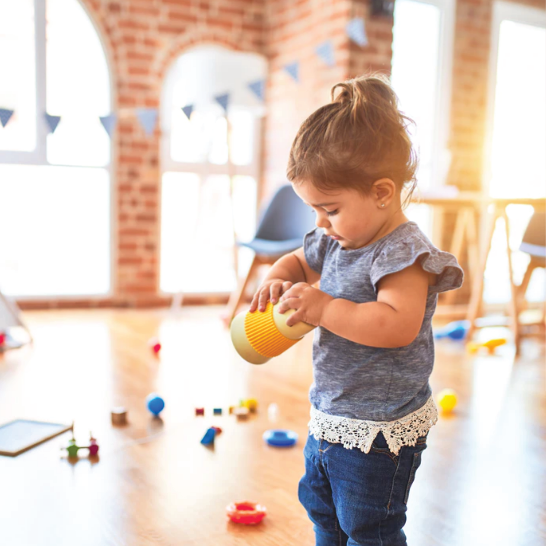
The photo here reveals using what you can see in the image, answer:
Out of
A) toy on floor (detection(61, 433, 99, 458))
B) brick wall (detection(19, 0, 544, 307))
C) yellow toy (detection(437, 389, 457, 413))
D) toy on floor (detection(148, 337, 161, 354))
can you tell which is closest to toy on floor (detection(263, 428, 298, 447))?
toy on floor (detection(61, 433, 99, 458))

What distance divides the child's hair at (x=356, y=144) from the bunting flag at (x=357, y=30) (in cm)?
276

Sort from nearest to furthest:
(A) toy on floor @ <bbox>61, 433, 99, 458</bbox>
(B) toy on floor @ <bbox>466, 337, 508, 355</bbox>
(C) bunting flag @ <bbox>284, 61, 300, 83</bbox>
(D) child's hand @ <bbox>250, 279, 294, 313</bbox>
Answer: (D) child's hand @ <bbox>250, 279, 294, 313</bbox> → (A) toy on floor @ <bbox>61, 433, 99, 458</bbox> → (B) toy on floor @ <bbox>466, 337, 508, 355</bbox> → (C) bunting flag @ <bbox>284, 61, 300, 83</bbox>

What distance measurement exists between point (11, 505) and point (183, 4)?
3502 mm

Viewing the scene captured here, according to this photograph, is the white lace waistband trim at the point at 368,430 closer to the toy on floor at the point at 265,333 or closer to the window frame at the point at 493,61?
the toy on floor at the point at 265,333

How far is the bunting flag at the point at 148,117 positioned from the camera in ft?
12.3

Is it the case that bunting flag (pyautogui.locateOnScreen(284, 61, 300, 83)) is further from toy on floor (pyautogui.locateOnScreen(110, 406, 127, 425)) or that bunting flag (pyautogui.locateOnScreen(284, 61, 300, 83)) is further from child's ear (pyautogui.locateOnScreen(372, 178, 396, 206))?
child's ear (pyautogui.locateOnScreen(372, 178, 396, 206))

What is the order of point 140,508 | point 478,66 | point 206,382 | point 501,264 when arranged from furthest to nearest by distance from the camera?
1. point 501,264
2. point 478,66
3. point 206,382
4. point 140,508

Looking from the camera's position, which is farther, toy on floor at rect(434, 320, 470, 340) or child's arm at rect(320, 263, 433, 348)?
toy on floor at rect(434, 320, 470, 340)

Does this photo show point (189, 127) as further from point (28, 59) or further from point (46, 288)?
point (46, 288)

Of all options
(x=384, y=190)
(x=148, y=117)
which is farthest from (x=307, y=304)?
(x=148, y=117)

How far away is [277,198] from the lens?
3.53 m

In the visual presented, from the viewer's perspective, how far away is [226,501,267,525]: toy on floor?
50.8 inches

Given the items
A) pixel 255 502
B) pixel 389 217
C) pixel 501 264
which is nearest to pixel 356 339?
pixel 389 217

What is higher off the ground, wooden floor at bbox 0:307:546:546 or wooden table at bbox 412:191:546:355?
wooden table at bbox 412:191:546:355
